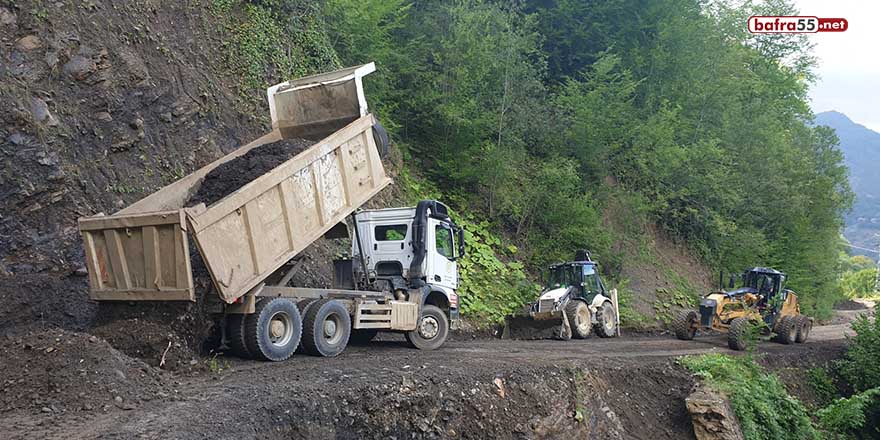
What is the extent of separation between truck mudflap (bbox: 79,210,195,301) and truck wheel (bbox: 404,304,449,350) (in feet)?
15.8

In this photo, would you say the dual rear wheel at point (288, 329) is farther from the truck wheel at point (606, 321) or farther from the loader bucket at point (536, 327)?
the truck wheel at point (606, 321)

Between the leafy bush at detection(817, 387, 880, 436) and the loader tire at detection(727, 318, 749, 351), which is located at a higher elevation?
the loader tire at detection(727, 318, 749, 351)

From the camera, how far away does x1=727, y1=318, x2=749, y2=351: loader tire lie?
1548 centimetres

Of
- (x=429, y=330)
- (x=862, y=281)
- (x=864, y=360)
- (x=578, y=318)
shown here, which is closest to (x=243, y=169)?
(x=429, y=330)

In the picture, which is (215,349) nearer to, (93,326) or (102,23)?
(93,326)

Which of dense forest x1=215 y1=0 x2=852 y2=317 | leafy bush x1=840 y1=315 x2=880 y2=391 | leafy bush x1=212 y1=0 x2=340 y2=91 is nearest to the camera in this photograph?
leafy bush x1=840 y1=315 x2=880 y2=391

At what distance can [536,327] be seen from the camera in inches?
630

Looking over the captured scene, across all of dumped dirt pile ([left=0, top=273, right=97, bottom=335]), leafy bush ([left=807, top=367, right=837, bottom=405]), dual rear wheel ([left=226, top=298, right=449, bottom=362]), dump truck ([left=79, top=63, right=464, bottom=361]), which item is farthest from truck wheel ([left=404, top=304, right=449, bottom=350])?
leafy bush ([left=807, top=367, right=837, bottom=405])

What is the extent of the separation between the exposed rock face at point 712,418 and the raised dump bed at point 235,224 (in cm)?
606

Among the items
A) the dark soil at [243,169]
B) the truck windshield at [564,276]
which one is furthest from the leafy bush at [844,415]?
the dark soil at [243,169]

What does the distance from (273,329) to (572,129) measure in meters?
16.4

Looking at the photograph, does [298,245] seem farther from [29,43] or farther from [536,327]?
[536,327]

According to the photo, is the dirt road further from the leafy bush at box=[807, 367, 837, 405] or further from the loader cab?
the leafy bush at box=[807, 367, 837, 405]

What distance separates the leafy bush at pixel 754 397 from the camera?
1114 centimetres
